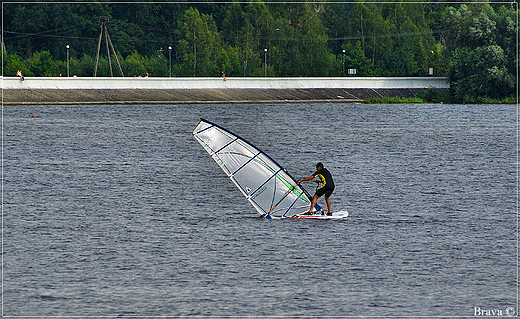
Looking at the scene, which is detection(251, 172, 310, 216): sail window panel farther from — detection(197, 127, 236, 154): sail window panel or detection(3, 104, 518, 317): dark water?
detection(197, 127, 236, 154): sail window panel

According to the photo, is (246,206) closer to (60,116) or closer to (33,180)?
(33,180)

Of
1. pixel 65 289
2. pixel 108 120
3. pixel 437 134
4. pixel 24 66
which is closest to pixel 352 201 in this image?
pixel 65 289

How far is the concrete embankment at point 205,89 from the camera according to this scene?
117312 mm

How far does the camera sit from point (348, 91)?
14112 centimetres

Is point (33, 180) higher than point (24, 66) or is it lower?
lower

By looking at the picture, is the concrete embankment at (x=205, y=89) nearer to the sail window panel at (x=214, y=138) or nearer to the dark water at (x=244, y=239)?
the dark water at (x=244, y=239)

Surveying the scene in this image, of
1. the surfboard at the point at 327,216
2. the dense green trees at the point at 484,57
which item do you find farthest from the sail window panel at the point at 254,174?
the dense green trees at the point at 484,57

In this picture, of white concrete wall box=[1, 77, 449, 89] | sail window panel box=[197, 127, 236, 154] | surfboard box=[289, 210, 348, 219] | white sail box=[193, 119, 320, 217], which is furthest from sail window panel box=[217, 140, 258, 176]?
white concrete wall box=[1, 77, 449, 89]

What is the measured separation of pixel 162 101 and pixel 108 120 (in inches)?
1371

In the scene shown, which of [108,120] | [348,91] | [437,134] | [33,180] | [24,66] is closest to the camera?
[33,180]

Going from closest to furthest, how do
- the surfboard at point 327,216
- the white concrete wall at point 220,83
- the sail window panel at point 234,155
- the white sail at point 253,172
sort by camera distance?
1. the white sail at point 253,172
2. the sail window panel at point 234,155
3. the surfboard at point 327,216
4. the white concrete wall at point 220,83

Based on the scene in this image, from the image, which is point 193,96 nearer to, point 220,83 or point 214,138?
point 220,83

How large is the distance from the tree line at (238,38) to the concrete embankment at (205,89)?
30.6ft

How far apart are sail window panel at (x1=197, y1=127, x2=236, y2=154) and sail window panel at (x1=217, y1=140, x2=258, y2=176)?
0.79 feet
